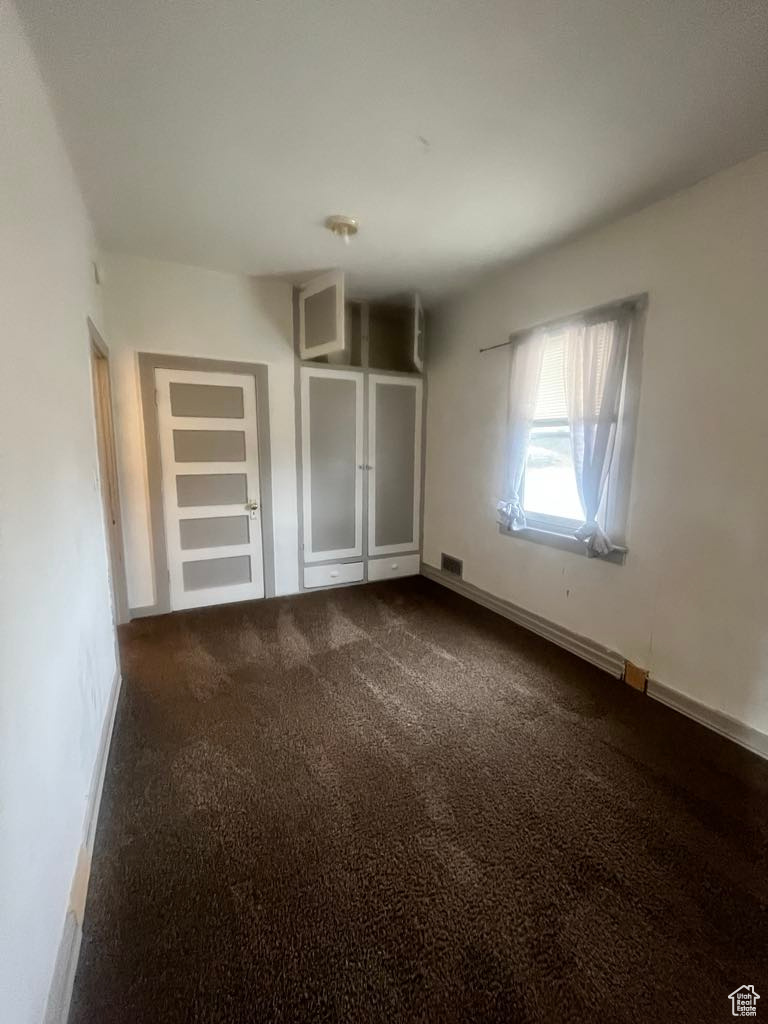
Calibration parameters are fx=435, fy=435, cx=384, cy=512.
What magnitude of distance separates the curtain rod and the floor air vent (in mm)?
1871

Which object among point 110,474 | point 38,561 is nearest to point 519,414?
Answer: point 38,561

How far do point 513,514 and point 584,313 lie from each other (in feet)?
4.62

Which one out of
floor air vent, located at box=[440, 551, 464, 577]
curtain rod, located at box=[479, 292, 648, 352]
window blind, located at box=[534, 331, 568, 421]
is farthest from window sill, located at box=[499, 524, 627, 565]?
curtain rod, located at box=[479, 292, 648, 352]

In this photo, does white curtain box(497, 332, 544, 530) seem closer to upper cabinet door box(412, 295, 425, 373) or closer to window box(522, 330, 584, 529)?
window box(522, 330, 584, 529)

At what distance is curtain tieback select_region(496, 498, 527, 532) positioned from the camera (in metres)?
3.28

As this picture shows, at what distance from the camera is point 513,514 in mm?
3293

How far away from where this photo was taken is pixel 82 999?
112 centimetres

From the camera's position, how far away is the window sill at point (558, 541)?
265 cm

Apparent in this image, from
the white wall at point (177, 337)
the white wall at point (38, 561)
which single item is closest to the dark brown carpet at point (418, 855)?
the white wall at point (38, 561)

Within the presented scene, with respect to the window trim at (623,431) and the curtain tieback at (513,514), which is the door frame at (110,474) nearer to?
the curtain tieback at (513,514)

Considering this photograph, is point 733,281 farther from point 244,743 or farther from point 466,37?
point 244,743

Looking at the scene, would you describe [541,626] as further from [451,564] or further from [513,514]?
[451,564]

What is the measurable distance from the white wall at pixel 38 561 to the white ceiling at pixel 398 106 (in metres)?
0.32

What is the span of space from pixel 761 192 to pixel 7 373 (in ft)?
9.69
